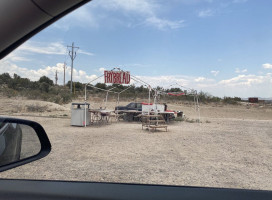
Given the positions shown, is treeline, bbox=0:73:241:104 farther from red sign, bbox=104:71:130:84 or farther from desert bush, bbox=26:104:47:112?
red sign, bbox=104:71:130:84

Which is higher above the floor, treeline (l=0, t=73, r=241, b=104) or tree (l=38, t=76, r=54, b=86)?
tree (l=38, t=76, r=54, b=86)

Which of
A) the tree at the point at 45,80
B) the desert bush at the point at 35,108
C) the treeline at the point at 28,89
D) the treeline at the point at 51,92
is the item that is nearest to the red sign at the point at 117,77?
the desert bush at the point at 35,108

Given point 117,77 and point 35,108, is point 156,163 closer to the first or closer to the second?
point 117,77

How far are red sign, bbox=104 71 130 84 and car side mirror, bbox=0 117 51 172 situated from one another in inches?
492

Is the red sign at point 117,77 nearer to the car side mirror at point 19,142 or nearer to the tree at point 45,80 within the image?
the car side mirror at point 19,142

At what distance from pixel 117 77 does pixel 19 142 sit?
12.9m

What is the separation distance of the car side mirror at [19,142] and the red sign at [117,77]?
12.5 metres

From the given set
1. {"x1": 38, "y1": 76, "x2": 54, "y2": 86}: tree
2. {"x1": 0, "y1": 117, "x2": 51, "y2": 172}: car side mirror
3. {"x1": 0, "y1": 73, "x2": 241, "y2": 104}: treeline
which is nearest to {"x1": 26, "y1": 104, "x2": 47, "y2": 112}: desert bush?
{"x1": 0, "y1": 73, "x2": 241, "y2": 104}: treeline

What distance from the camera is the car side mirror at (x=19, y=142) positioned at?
151cm

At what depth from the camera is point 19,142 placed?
166cm

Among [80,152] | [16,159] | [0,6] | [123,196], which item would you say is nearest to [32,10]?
[0,6]

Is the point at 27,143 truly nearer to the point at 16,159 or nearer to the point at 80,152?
the point at 16,159

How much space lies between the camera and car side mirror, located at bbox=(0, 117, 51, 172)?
1.51 meters

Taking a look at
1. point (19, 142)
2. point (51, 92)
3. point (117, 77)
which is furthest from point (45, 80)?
point (19, 142)
